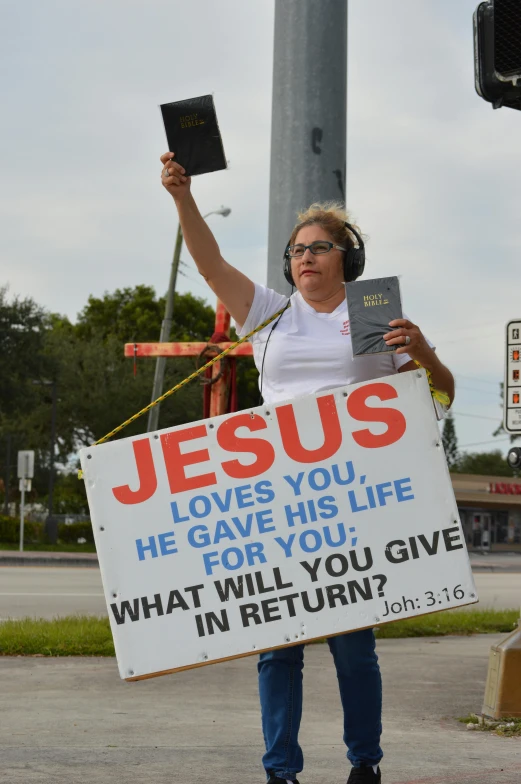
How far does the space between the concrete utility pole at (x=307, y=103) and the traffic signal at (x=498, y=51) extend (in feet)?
9.38

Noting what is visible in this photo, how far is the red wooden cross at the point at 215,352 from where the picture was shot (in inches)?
400

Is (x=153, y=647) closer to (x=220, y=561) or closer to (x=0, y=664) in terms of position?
(x=220, y=561)

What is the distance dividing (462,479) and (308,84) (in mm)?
60168

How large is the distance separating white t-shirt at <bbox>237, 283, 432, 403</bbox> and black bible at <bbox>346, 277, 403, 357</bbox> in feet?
0.74

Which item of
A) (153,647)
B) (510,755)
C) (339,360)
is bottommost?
(510,755)

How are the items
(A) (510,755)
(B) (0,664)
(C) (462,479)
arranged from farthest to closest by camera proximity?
1. (C) (462,479)
2. (B) (0,664)
3. (A) (510,755)

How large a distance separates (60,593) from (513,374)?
12092 millimetres

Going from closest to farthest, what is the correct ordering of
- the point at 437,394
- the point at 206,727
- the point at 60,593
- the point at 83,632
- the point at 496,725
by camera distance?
the point at 437,394
the point at 206,727
the point at 496,725
the point at 83,632
the point at 60,593

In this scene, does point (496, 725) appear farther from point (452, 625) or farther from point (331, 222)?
point (452, 625)

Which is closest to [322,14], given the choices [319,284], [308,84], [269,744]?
[308,84]

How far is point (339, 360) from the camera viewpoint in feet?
12.8

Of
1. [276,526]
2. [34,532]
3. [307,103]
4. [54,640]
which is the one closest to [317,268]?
[276,526]

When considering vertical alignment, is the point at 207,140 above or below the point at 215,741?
above

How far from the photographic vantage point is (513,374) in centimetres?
A: 688
